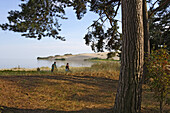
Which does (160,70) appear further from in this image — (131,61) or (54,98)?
(54,98)

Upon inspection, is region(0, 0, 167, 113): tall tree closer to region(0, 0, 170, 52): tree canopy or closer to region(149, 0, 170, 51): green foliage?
region(0, 0, 170, 52): tree canopy

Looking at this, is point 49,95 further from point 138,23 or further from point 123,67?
point 138,23

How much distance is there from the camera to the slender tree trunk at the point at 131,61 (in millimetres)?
4461

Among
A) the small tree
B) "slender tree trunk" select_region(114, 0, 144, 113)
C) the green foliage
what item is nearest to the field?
"slender tree trunk" select_region(114, 0, 144, 113)

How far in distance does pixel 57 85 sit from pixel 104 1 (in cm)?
786

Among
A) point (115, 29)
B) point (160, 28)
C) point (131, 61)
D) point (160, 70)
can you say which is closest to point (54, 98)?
point (131, 61)

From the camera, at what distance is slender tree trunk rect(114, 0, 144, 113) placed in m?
4.46

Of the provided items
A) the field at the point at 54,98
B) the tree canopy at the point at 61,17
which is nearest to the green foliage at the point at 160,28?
the tree canopy at the point at 61,17

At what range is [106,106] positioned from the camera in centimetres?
557

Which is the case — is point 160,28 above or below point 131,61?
above

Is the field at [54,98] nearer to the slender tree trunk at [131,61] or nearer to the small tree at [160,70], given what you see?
the slender tree trunk at [131,61]

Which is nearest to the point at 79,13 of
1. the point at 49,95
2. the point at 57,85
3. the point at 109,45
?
the point at 109,45

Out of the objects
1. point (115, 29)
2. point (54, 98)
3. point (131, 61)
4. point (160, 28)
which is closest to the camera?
point (131, 61)

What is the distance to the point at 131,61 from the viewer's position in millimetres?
4445
